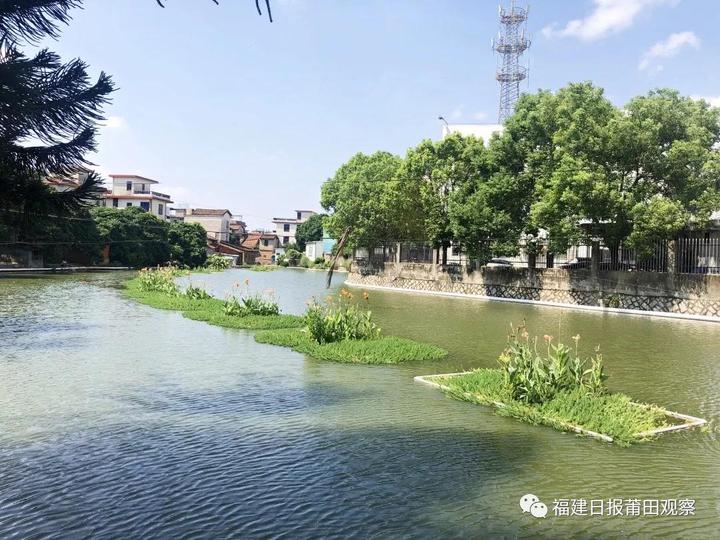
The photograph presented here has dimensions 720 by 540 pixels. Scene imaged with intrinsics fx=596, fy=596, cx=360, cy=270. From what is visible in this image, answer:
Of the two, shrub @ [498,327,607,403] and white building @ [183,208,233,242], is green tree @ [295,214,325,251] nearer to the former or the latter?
white building @ [183,208,233,242]

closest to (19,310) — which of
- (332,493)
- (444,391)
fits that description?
(444,391)

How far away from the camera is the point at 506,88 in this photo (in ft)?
189

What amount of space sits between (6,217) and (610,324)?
2143 centimetres

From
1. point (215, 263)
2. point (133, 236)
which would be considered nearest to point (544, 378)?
point (133, 236)

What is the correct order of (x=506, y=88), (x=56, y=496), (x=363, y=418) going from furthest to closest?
(x=506, y=88) < (x=363, y=418) < (x=56, y=496)

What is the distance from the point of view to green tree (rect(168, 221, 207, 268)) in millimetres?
64562

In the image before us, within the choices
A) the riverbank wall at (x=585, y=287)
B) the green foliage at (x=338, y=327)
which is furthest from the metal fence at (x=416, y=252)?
the green foliage at (x=338, y=327)

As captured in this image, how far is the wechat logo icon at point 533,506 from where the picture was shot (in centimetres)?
517

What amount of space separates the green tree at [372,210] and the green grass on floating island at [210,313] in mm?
21060

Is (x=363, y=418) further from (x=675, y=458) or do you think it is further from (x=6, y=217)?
(x=6, y=217)

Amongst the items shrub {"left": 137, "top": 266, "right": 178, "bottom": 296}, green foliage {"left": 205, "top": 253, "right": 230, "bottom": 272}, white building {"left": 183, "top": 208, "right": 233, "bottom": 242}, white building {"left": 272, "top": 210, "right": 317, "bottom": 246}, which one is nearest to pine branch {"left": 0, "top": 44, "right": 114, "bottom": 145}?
shrub {"left": 137, "top": 266, "right": 178, "bottom": 296}

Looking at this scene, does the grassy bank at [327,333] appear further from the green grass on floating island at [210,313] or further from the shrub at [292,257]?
the shrub at [292,257]

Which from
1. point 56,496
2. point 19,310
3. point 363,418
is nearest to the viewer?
point 56,496

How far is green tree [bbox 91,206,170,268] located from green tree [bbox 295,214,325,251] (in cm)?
4144
